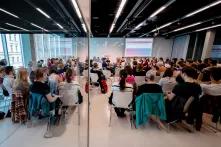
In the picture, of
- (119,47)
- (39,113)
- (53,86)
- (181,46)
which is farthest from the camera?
(119,47)

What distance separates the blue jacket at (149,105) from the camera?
8.26ft

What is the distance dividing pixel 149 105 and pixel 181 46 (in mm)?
10370

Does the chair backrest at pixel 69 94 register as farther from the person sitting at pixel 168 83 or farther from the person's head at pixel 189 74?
the person's head at pixel 189 74

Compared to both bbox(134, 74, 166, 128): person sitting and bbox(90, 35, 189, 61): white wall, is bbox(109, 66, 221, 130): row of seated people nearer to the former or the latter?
bbox(134, 74, 166, 128): person sitting

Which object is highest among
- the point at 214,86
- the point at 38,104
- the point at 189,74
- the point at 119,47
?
the point at 119,47

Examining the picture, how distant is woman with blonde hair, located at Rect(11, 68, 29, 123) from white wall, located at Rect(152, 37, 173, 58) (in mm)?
11073

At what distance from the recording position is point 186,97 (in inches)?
97.5

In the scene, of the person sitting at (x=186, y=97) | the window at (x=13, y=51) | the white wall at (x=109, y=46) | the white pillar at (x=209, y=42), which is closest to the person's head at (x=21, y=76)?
the window at (x=13, y=51)

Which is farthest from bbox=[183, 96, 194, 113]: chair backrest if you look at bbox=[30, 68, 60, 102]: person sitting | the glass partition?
bbox=[30, 68, 60, 102]: person sitting

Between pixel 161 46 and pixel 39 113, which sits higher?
pixel 161 46

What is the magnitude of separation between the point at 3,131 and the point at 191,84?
336cm

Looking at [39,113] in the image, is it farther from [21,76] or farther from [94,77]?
[94,77]

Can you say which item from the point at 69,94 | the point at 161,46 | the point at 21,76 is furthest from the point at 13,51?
the point at 161,46

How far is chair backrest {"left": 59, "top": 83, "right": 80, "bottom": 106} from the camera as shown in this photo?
9.41ft
